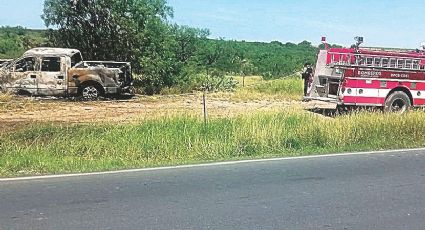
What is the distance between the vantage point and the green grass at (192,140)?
9.46 meters

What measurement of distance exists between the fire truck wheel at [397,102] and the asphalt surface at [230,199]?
8246 mm

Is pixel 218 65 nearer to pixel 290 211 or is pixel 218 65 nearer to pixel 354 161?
pixel 354 161

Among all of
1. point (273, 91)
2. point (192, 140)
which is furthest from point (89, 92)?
point (192, 140)

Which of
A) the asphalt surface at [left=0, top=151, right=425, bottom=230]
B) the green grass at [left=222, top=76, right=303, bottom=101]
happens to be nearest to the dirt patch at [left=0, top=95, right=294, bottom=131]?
the green grass at [left=222, top=76, right=303, bottom=101]

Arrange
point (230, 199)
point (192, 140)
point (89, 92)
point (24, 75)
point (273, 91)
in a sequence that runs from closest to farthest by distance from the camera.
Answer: point (230, 199) < point (192, 140) < point (24, 75) < point (89, 92) < point (273, 91)

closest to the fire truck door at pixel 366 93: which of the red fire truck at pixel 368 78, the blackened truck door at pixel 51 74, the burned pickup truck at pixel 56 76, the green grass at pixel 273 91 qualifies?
the red fire truck at pixel 368 78

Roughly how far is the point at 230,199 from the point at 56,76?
14718 mm

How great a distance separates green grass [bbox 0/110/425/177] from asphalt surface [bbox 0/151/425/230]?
1.16 metres

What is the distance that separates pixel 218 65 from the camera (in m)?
33.0

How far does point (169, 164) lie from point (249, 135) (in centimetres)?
224

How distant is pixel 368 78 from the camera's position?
16688mm

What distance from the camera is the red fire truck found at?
54.6 feet

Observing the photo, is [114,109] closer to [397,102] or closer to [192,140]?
[192,140]

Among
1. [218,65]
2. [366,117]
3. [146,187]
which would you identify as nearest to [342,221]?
[146,187]
